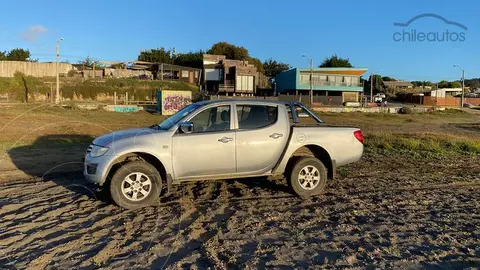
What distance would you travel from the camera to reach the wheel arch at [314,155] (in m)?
7.48

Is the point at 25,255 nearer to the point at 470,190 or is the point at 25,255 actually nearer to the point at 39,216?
the point at 39,216

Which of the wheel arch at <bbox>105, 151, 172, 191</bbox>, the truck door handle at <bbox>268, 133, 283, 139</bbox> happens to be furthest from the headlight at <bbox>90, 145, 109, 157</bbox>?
the truck door handle at <bbox>268, 133, 283, 139</bbox>

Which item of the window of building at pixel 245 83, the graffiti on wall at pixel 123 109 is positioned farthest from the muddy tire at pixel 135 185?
the window of building at pixel 245 83

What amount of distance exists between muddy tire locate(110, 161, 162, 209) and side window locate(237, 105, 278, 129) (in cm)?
176

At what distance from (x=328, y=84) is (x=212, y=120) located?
72539 mm

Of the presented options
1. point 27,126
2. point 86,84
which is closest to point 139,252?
point 27,126

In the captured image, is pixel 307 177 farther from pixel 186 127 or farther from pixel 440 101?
pixel 440 101

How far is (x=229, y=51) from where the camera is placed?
97.8 m

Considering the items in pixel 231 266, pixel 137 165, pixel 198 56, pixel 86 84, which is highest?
pixel 198 56

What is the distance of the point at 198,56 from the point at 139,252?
3675 inches

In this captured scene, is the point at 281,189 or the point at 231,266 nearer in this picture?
the point at 231,266

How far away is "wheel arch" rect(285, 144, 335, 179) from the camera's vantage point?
24.6 feet

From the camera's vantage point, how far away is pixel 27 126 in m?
20.1

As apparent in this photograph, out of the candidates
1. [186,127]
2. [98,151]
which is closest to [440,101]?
[186,127]
